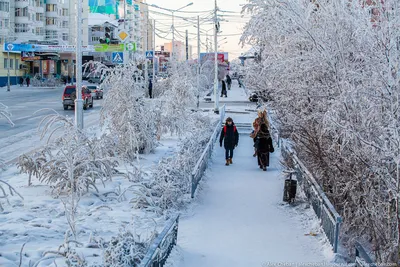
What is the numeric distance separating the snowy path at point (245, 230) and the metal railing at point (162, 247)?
0.99ft

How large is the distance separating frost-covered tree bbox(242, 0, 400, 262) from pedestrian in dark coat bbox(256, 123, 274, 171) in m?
2.49

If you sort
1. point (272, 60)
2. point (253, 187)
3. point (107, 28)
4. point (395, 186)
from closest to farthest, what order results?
point (395, 186) < point (272, 60) < point (253, 187) < point (107, 28)

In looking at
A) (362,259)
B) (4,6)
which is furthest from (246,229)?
(4,6)

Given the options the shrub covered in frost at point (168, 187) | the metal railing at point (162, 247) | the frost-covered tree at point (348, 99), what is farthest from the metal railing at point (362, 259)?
the shrub covered in frost at point (168, 187)

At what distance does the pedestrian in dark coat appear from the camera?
13797 mm

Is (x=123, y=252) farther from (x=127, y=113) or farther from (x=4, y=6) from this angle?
(x=4, y=6)

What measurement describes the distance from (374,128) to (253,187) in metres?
5.13

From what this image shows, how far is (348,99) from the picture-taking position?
7.43 m

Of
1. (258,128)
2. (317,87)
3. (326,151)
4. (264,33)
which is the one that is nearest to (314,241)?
(326,151)

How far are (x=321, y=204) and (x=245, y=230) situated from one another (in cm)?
125

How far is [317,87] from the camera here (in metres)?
9.25

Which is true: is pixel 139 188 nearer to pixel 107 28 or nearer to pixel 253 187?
pixel 253 187

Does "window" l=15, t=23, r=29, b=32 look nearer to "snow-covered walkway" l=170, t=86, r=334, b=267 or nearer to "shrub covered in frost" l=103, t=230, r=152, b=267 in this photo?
"snow-covered walkway" l=170, t=86, r=334, b=267

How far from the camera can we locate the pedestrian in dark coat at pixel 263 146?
1380cm
